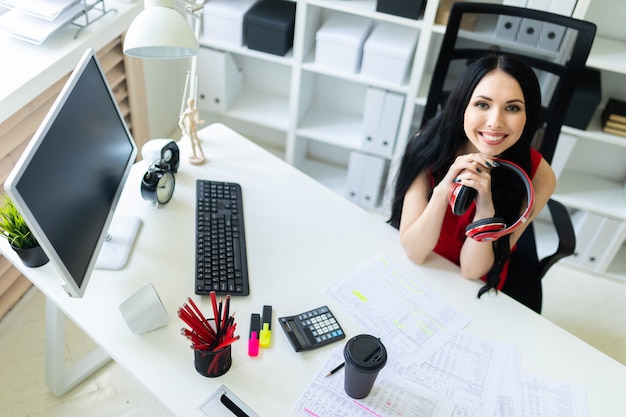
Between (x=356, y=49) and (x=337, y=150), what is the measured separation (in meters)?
0.74

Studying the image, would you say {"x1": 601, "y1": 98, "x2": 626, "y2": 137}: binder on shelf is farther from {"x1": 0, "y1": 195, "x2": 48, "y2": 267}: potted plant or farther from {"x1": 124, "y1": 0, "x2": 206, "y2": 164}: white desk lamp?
{"x1": 0, "y1": 195, "x2": 48, "y2": 267}: potted plant

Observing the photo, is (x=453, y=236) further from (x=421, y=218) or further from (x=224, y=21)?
(x=224, y=21)

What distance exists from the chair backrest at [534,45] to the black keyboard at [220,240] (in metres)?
0.69

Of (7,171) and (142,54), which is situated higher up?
(142,54)

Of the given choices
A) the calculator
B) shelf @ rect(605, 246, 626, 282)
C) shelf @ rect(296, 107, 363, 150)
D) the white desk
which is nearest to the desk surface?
the white desk

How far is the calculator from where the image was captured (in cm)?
125

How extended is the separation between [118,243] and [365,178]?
1.43m

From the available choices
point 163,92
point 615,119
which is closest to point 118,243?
point 163,92

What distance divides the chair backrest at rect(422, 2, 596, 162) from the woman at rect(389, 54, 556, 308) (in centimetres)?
21

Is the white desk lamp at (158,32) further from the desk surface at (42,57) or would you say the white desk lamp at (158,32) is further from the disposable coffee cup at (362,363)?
the disposable coffee cup at (362,363)

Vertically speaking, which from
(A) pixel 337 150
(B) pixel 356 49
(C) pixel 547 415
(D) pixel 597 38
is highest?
(D) pixel 597 38

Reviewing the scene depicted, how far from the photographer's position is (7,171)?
1759mm

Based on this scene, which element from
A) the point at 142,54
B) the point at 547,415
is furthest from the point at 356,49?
the point at 547,415

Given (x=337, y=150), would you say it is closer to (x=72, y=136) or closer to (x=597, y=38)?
(x=597, y=38)
